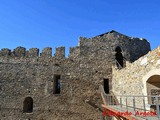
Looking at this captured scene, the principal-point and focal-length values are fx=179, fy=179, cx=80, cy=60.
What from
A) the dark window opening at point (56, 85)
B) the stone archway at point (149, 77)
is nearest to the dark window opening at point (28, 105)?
the dark window opening at point (56, 85)

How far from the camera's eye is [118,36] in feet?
38.1

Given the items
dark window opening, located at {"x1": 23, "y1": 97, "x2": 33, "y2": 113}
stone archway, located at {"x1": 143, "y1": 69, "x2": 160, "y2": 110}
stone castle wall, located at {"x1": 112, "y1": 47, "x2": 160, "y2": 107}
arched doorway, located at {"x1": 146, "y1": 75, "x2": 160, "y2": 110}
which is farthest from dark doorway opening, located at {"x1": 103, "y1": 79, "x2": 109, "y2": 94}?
dark window opening, located at {"x1": 23, "y1": 97, "x2": 33, "y2": 113}

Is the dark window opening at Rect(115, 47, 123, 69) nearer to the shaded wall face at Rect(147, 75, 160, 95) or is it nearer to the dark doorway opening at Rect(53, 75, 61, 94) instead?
the dark doorway opening at Rect(53, 75, 61, 94)

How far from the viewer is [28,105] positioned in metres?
11.0

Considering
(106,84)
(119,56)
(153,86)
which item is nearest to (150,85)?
(153,86)

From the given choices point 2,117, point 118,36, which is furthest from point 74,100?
point 118,36

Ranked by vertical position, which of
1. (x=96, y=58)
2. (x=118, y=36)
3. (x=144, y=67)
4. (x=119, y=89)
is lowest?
(x=119, y=89)

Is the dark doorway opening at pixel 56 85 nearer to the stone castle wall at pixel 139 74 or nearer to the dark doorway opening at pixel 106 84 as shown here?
the dark doorway opening at pixel 106 84

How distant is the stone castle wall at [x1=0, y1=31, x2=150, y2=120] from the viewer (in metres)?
10.3

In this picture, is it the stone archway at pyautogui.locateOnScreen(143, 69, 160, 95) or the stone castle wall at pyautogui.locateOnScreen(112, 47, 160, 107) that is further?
the stone castle wall at pyautogui.locateOnScreen(112, 47, 160, 107)

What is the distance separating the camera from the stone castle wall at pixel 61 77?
10281 mm

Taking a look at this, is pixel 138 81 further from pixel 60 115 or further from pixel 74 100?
pixel 60 115

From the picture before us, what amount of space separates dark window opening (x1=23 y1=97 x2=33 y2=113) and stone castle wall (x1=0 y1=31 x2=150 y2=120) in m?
0.33

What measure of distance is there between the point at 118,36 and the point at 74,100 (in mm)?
4939
